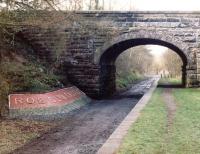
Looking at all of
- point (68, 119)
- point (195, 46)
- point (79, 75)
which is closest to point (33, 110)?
point (68, 119)

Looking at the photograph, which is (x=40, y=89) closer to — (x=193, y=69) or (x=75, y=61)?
(x=75, y=61)

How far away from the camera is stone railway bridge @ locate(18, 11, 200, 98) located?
2600 centimetres

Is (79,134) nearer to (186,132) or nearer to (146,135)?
(146,135)

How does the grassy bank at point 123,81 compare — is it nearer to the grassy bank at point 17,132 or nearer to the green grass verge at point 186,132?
the grassy bank at point 17,132

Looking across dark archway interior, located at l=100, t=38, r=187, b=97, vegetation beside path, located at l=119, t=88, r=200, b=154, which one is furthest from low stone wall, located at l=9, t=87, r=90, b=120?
dark archway interior, located at l=100, t=38, r=187, b=97

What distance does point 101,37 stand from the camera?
1034 inches

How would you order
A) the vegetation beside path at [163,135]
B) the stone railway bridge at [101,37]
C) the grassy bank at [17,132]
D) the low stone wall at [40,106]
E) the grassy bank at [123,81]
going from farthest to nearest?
A: the grassy bank at [123,81]
the stone railway bridge at [101,37]
the low stone wall at [40,106]
the grassy bank at [17,132]
the vegetation beside path at [163,135]

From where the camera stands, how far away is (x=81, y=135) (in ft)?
42.3

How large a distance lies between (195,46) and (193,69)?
1364mm

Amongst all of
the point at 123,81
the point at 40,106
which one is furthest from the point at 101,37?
the point at 123,81

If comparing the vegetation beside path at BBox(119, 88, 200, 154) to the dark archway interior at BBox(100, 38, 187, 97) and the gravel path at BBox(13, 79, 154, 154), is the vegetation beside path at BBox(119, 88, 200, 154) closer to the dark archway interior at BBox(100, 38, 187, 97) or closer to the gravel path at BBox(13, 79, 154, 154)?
the gravel path at BBox(13, 79, 154, 154)

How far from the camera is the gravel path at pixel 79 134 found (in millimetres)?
10819

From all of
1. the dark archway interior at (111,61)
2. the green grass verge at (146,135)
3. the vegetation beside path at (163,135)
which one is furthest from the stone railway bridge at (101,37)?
the green grass verge at (146,135)

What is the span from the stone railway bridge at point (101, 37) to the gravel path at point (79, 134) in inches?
268
